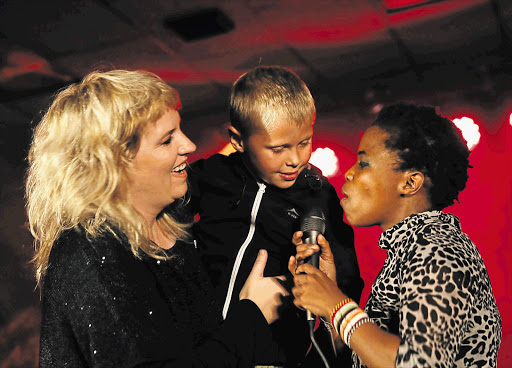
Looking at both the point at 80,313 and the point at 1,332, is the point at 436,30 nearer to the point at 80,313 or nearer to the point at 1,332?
the point at 80,313

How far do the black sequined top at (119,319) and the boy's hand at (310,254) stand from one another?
215 mm

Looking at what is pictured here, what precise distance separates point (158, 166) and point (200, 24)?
289 cm

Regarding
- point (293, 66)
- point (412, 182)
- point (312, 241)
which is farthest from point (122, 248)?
point (293, 66)

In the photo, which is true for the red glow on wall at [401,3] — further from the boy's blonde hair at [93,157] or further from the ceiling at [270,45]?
the boy's blonde hair at [93,157]

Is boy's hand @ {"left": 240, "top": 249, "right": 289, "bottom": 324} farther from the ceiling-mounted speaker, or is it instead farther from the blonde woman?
the ceiling-mounted speaker

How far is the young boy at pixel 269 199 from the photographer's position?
78.6 inches

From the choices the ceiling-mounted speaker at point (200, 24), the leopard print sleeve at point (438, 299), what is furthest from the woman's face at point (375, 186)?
the ceiling-mounted speaker at point (200, 24)

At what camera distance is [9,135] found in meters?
5.79

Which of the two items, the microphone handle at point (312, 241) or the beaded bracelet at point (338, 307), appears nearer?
the beaded bracelet at point (338, 307)

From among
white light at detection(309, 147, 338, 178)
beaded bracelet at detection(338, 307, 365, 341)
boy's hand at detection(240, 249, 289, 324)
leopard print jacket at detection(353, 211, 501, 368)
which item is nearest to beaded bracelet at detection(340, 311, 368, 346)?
beaded bracelet at detection(338, 307, 365, 341)

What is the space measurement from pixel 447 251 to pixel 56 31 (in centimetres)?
384

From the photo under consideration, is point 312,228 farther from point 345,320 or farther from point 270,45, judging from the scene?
point 270,45

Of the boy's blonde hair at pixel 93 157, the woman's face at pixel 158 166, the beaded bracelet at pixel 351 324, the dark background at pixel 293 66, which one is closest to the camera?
the beaded bracelet at pixel 351 324

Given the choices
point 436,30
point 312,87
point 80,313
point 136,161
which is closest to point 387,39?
point 436,30
